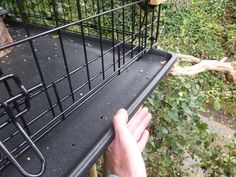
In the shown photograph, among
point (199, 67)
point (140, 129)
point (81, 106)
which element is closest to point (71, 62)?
point (81, 106)

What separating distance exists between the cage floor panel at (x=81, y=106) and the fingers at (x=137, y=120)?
0.20ft

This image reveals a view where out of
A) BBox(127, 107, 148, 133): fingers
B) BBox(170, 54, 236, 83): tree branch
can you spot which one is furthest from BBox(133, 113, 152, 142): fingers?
BBox(170, 54, 236, 83): tree branch

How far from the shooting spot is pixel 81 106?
78cm

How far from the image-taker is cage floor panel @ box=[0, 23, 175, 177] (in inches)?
23.5

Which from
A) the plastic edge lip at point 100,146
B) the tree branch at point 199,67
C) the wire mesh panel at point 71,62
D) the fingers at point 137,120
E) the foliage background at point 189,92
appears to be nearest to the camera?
the plastic edge lip at point 100,146

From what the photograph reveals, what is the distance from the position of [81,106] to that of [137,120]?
0.21 meters

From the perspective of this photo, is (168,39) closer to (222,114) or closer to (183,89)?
(222,114)

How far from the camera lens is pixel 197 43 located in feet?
17.0

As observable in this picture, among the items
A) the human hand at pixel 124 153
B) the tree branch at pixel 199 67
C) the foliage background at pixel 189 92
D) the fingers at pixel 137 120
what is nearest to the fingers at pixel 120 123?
the human hand at pixel 124 153

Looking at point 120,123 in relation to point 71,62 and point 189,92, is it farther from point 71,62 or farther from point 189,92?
point 189,92

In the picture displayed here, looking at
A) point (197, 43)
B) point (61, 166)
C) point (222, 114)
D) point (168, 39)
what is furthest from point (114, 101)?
point (197, 43)

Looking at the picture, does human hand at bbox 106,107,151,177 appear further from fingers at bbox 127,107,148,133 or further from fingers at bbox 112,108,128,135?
fingers at bbox 127,107,148,133

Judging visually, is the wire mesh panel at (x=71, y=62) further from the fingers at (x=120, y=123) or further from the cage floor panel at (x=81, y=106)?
the fingers at (x=120, y=123)

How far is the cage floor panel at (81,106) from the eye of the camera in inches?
23.5
